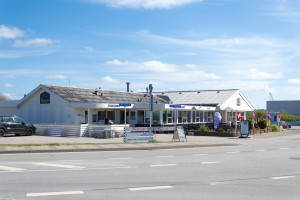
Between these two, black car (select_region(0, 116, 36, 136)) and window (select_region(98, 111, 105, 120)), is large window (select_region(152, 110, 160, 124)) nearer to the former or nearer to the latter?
window (select_region(98, 111, 105, 120))

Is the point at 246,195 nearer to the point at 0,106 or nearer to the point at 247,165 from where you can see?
the point at 247,165

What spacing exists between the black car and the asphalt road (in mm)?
14586

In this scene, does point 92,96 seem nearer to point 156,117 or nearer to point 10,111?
point 156,117

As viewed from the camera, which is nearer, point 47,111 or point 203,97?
point 47,111

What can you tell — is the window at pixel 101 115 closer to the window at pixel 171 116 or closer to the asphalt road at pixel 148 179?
the window at pixel 171 116

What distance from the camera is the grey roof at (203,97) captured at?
162 feet

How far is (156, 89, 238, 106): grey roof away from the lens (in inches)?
1946

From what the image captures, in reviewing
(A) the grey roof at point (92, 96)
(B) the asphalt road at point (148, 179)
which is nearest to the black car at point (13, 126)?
(A) the grey roof at point (92, 96)

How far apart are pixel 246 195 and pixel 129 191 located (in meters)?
2.72

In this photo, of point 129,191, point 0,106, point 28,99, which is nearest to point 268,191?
point 129,191

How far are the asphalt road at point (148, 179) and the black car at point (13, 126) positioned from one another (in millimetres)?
14586

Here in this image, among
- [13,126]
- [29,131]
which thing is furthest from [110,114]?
[13,126]

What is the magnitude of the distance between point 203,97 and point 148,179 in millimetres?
42329

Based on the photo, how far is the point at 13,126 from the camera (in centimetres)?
2781
